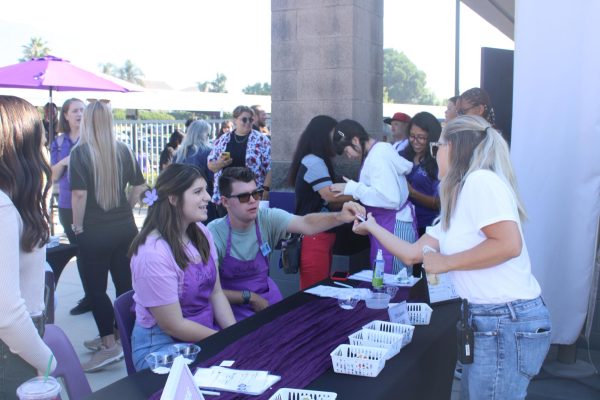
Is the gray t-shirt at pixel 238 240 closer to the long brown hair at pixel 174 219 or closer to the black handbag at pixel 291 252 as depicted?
the long brown hair at pixel 174 219

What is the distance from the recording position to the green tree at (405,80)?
106 meters

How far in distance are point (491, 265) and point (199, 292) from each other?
1.43 m

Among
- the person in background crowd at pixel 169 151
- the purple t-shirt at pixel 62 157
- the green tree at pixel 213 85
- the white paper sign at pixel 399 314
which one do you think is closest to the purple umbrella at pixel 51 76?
the purple t-shirt at pixel 62 157

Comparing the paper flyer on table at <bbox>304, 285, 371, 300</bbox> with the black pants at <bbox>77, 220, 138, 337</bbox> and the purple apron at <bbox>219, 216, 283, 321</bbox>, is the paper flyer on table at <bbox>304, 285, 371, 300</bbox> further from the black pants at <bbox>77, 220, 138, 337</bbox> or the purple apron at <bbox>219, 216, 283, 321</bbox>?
the black pants at <bbox>77, 220, 138, 337</bbox>

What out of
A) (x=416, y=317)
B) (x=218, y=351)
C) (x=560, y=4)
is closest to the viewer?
(x=218, y=351)

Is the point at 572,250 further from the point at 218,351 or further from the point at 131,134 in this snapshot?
the point at 131,134

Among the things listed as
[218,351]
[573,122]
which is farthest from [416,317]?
[573,122]

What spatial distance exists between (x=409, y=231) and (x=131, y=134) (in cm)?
812

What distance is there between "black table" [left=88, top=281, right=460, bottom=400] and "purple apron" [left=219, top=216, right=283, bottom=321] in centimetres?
38

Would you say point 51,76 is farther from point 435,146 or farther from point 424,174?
point 435,146

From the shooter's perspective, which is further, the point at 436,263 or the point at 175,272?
the point at 175,272

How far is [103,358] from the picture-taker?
4.44 meters

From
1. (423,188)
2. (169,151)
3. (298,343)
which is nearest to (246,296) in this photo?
(298,343)

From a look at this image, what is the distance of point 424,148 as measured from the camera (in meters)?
5.03
